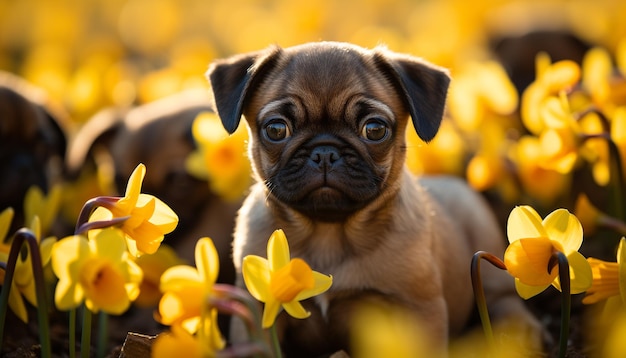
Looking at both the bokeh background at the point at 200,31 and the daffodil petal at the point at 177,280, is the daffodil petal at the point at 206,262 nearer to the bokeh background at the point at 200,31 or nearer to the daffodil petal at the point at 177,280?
the daffodil petal at the point at 177,280

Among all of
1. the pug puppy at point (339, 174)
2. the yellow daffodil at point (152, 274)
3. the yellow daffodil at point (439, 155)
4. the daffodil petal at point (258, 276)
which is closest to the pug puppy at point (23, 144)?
the yellow daffodil at point (152, 274)

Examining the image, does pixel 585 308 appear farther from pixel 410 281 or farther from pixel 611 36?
pixel 611 36

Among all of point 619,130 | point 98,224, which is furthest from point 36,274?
point 619,130

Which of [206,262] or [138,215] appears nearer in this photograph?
[206,262]

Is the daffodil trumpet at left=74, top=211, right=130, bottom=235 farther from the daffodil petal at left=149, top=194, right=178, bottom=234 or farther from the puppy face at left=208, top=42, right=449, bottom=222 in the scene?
the puppy face at left=208, top=42, right=449, bottom=222

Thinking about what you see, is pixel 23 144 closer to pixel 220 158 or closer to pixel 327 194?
pixel 220 158

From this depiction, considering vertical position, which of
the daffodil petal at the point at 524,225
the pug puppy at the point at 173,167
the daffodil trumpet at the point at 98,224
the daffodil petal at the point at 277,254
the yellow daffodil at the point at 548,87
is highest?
the yellow daffodil at the point at 548,87
